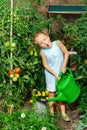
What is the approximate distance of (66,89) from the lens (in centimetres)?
509

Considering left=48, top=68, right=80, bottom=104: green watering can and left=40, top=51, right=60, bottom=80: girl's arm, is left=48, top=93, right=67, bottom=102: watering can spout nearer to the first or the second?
left=48, top=68, right=80, bottom=104: green watering can

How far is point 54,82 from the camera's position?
5.32 m

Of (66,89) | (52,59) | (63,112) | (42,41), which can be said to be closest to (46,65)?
(52,59)

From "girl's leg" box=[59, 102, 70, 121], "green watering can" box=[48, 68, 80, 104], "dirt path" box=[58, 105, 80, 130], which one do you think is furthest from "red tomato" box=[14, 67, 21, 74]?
"dirt path" box=[58, 105, 80, 130]

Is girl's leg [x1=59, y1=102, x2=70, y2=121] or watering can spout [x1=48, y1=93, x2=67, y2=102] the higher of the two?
Answer: watering can spout [x1=48, y1=93, x2=67, y2=102]

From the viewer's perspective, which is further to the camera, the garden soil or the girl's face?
the garden soil

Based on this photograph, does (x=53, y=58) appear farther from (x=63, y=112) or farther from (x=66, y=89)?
(x=63, y=112)

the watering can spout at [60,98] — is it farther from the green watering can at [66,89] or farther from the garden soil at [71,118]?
the garden soil at [71,118]

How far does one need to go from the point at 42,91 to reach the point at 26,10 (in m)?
1.23

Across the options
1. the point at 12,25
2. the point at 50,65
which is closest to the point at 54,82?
the point at 50,65

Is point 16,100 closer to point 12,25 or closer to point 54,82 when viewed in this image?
point 54,82

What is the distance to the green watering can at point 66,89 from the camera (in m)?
5.06

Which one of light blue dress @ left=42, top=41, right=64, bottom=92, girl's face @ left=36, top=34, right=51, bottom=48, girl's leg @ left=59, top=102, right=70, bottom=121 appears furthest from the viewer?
girl's leg @ left=59, top=102, right=70, bottom=121

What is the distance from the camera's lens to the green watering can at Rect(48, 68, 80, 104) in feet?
16.6
